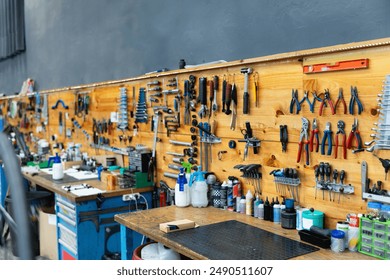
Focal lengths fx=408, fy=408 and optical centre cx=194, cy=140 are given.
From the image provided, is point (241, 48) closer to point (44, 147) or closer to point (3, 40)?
point (44, 147)

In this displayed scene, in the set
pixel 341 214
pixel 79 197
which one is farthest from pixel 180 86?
pixel 341 214

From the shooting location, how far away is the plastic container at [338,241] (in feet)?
4.99

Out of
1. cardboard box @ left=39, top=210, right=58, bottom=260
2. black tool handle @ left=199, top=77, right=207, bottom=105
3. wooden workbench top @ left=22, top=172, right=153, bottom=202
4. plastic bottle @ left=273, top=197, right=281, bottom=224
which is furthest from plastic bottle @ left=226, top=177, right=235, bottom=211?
cardboard box @ left=39, top=210, right=58, bottom=260

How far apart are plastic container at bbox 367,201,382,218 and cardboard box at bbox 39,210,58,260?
6.77 feet

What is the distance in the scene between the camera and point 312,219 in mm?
1739

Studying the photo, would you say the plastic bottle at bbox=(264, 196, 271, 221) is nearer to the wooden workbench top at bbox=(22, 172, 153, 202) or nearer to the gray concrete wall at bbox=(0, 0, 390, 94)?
the gray concrete wall at bbox=(0, 0, 390, 94)

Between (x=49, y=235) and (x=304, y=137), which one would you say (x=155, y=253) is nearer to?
(x=304, y=137)

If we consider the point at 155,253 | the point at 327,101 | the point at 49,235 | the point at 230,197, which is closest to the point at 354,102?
the point at 327,101

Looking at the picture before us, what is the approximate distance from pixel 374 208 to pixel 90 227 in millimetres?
1641

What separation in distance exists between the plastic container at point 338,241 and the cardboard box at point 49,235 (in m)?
1.94

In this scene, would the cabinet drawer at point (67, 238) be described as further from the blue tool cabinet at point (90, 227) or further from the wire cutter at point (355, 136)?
the wire cutter at point (355, 136)

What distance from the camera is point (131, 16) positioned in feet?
10.4
